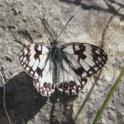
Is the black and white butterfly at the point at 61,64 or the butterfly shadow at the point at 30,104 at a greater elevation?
the black and white butterfly at the point at 61,64

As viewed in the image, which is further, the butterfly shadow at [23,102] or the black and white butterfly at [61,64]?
the butterfly shadow at [23,102]

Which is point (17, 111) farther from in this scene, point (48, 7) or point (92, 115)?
point (48, 7)

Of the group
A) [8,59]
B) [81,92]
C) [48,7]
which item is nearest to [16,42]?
[8,59]

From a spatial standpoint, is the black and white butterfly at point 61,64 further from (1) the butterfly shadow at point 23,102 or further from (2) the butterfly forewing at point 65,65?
(1) the butterfly shadow at point 23,102

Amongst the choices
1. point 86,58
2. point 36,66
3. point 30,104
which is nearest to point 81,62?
point 86,58

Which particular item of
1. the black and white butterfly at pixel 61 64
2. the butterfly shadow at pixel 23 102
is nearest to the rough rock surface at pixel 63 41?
the butterfly shadow at pixel 23 102
